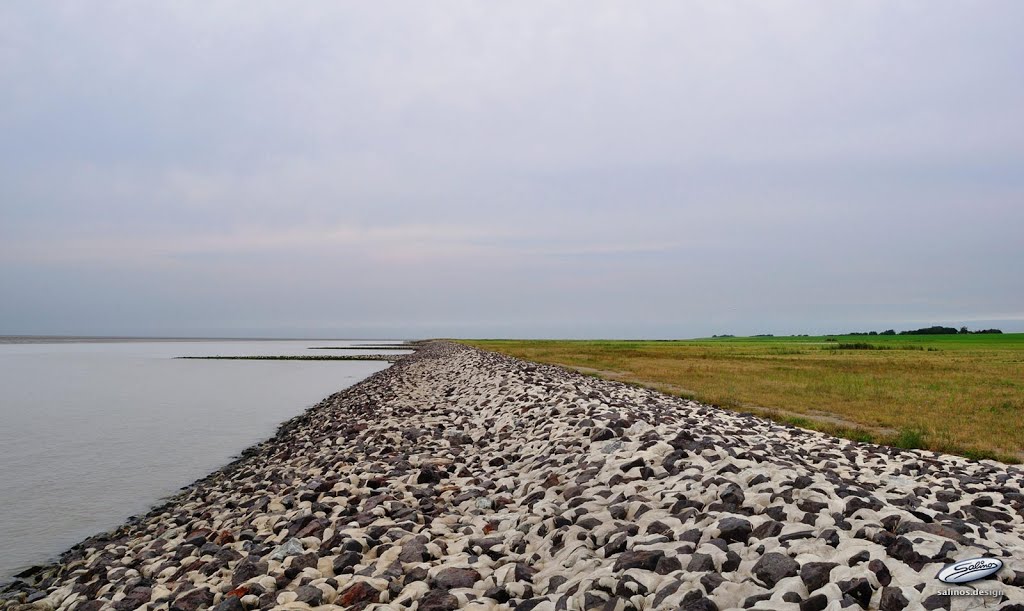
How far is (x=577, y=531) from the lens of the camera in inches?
254

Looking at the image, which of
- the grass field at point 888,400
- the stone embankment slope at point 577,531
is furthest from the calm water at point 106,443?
the grass field at point 888,400

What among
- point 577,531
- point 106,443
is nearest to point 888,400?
point 577,531

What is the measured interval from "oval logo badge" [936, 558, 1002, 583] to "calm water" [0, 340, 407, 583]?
38.9 feet

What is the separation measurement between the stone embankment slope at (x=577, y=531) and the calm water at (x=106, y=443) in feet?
5.45

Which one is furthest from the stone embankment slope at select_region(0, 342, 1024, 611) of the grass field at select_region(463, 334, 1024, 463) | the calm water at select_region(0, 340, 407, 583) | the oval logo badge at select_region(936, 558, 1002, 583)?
the grass field at select_region(463, 334, 1024, 463)

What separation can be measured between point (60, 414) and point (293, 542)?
2628cm

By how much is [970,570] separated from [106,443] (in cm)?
2296

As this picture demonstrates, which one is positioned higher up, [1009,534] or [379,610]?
[1009,534]

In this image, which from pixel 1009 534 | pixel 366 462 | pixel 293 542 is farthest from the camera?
pixel 366 462

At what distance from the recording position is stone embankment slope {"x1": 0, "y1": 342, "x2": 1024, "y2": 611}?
191 inches

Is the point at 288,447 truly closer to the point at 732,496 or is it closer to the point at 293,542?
the point at 293,542

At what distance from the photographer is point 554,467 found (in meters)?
9.24

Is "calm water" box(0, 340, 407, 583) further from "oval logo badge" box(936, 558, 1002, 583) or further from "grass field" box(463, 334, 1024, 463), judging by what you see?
"grass field" box(463, 334, 1024, 463)

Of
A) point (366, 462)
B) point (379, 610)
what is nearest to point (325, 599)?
point (379, 610)
